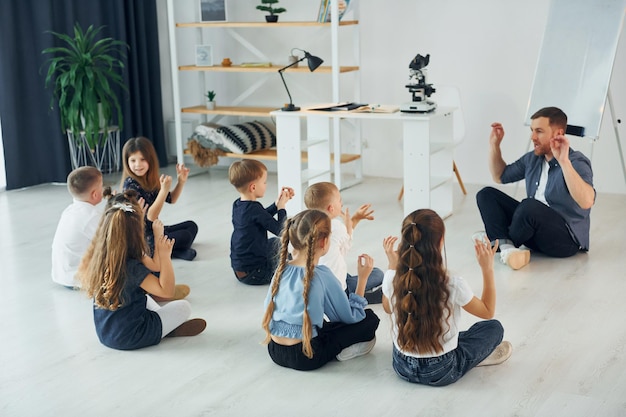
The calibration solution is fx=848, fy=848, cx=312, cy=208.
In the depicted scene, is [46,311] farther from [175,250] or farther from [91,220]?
[175,250]

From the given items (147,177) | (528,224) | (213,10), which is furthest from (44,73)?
(528,224)

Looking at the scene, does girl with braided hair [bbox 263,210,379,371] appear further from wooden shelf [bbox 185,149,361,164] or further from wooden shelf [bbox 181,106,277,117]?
wooden shelf [bbox 181,106,277,117]

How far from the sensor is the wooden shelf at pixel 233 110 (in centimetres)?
645

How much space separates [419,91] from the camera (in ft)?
15.9

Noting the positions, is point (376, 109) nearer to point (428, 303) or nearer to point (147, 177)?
point (147, 177)

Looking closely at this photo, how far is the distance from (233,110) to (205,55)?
1.55 ft

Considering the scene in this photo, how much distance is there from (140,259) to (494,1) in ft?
12.1

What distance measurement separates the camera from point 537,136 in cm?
419

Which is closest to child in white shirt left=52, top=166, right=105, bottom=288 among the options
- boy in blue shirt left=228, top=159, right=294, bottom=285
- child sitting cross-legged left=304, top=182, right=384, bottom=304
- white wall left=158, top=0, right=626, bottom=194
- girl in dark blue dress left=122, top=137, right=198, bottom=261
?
girl in dark blue dress left=122, top=137, right=198, bottom=261

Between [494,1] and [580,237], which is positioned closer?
[580,237]

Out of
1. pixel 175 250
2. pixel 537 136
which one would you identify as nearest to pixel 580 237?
pixel 537 136

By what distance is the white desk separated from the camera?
15.6 feet

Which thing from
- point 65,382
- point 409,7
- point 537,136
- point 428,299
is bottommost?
point 65,382

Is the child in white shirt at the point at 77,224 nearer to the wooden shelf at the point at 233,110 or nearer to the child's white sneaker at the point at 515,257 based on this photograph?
the child's white sneaker at the point at 515,257
